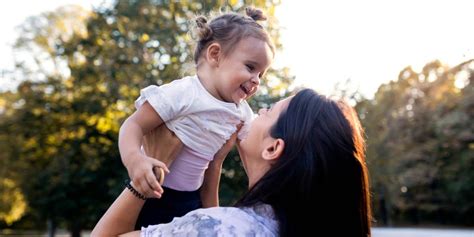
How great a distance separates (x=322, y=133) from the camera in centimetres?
157

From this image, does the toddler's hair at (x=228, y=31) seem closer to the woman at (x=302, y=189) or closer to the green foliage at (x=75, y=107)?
the woman at (x=302, y=189)

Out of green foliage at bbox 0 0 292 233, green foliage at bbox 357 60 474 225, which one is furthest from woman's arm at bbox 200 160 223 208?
green foliage at bbox 357 60 474 225

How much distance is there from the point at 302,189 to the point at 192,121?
62 cm

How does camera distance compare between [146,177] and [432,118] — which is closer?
[146,177]

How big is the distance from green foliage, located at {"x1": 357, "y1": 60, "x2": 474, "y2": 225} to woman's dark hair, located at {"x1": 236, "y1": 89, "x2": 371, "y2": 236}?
916 inches

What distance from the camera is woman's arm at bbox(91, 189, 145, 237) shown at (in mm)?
1640

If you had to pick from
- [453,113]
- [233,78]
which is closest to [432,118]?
[453,113]

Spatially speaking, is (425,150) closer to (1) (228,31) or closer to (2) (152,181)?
(1) (228,31)

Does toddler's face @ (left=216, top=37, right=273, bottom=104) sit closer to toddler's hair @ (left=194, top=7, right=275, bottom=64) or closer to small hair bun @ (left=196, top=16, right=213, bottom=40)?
toddler's hair @ (left=194, top=7, right=275, bottom=64)

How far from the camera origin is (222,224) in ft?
4.84

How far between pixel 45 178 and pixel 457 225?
21.9 meters

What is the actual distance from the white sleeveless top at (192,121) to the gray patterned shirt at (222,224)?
520 millimetres

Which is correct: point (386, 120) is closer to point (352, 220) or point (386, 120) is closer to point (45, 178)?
point (45, 178)

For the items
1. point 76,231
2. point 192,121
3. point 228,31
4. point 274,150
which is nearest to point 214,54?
point 228,31
